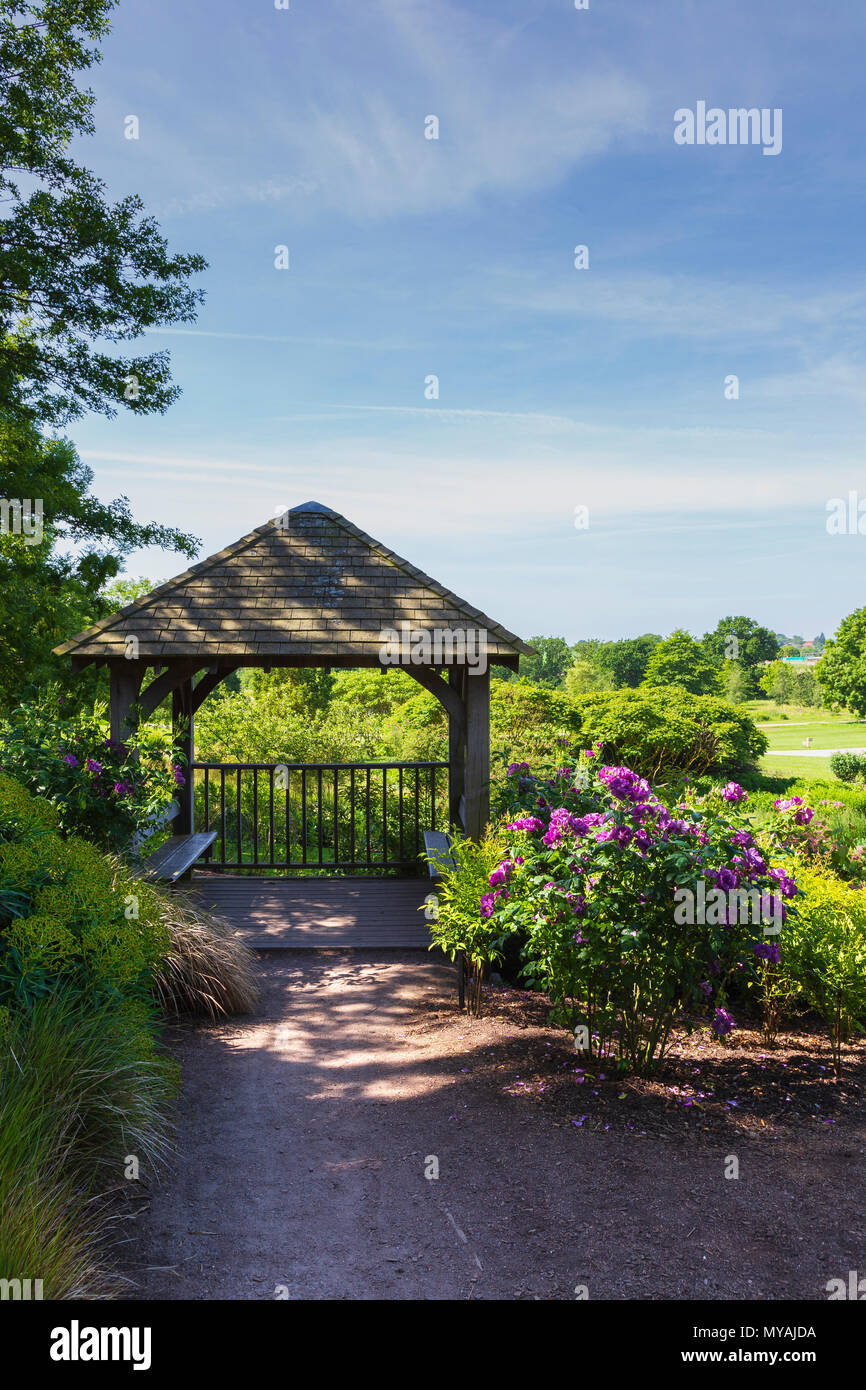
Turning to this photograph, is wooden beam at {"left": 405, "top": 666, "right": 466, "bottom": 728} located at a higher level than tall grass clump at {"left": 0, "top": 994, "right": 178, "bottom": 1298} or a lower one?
higher

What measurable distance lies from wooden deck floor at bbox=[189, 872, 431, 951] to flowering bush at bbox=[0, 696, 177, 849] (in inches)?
49.7

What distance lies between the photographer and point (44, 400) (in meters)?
12.1

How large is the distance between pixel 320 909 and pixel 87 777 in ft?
9.47

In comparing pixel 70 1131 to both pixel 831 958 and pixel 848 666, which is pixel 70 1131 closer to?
pixel 831 958

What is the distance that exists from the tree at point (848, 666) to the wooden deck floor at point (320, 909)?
20437 mm

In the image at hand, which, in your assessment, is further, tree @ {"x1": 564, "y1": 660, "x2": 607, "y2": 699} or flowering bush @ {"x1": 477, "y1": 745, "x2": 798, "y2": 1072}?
tree @ {"x1": 564, "y1": 660, "x2": 607, "y2": 699}

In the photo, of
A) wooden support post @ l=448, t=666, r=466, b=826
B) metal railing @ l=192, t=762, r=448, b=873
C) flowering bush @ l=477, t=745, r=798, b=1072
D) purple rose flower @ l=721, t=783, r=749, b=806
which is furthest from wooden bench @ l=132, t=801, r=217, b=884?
purple rose flower @ l=721, t=783, r=749, b=806

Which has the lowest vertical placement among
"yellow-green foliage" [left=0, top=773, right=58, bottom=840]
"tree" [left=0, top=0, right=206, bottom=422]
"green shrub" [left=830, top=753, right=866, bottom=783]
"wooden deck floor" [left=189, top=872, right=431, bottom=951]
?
"wooden deck floor" [left=189, top=872, right=431, bottom=951]

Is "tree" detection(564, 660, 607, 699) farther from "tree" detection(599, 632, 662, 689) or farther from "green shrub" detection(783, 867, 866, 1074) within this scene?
"green shrub" detection(783, 867, 866, 1074)

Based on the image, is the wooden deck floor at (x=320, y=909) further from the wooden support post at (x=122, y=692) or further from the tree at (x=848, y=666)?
the tree at (x=848, y=666)

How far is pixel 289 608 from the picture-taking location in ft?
25.1

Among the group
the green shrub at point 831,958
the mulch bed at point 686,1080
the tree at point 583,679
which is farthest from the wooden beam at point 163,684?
the tree at point 583,679

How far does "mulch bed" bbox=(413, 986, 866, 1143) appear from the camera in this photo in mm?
3781

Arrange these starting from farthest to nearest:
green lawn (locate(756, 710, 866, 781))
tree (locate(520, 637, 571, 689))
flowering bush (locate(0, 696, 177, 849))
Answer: tree (locate(520, 637, 571, 689)) → green lawn (locate(756, 710, 866, 781)) → flowering bush (locate(0, 696, 177, 849))
